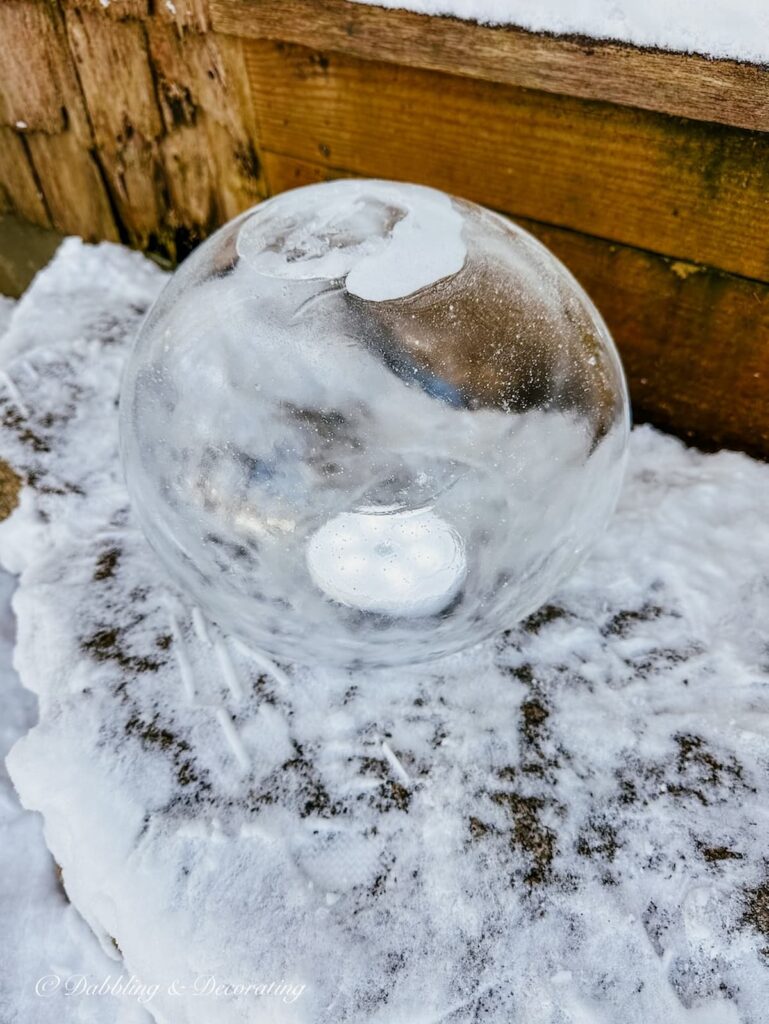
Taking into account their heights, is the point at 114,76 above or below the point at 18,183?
above

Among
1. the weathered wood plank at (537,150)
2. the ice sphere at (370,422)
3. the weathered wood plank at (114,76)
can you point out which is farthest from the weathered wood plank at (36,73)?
the ice sphere at (370,422)

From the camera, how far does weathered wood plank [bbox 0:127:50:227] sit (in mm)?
1904

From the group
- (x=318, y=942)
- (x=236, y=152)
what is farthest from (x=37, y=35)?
(x=318, y=942)

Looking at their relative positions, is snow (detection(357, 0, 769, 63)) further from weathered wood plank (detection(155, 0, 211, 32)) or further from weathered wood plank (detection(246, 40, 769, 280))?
weathered wood plank (detection(155, 0, 211, 32))

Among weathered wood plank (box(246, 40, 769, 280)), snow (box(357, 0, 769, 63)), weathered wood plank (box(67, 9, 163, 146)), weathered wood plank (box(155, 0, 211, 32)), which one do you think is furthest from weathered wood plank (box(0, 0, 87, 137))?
snow (box(357, 0, 769, 63))

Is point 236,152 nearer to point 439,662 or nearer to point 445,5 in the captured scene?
point 445,5

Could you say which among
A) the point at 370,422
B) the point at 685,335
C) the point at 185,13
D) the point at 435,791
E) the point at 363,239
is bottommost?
the point at 435,791

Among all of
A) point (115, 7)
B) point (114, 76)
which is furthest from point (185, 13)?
point (114, 76)

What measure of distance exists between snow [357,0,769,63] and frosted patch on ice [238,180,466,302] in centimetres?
35

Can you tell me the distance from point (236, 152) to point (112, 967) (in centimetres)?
147

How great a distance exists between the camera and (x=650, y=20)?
98cm

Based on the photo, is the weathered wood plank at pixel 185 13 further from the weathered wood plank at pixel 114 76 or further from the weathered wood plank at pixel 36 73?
the weathered wood plank at pixel 36 73

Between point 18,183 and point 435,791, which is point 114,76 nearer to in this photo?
point 18,183

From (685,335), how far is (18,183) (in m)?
1.72
